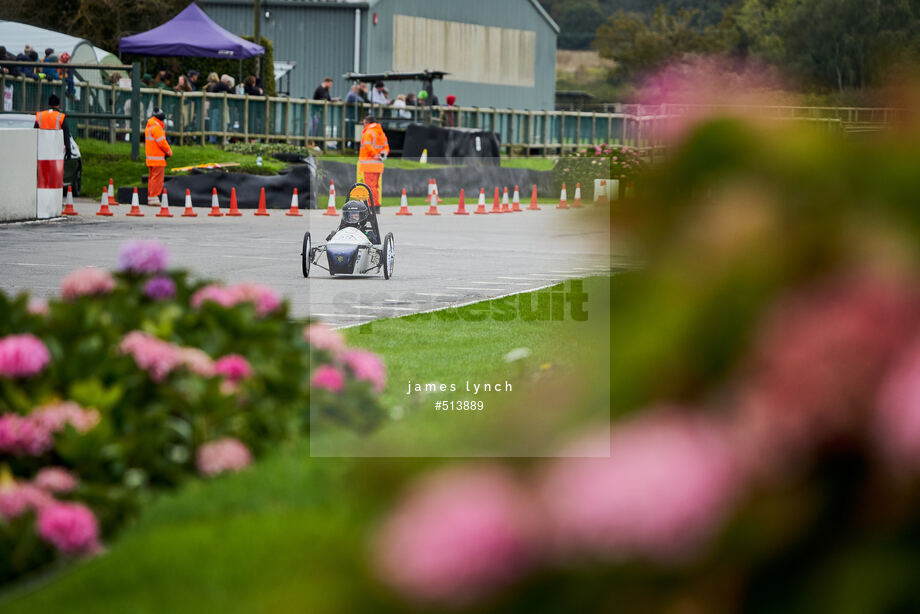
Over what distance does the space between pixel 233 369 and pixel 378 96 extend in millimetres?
36399

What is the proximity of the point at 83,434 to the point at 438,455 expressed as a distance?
2.78 m

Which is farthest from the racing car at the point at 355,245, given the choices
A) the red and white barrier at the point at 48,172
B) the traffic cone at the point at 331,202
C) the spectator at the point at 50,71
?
the spectator at the point at 50,71

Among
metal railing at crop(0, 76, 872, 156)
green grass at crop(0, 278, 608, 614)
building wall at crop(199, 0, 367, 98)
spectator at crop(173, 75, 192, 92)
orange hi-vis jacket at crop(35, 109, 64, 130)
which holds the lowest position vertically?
green grass at crop(0, 278, 608, 614)

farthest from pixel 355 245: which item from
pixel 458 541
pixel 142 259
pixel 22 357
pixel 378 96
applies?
pixel 378 96

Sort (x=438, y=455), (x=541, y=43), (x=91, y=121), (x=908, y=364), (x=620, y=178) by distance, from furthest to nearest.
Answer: (x=541, y=43)
(x=91, y=121)
(x=620, y=178)
(x=438, y=455)
(x=908, y=364)

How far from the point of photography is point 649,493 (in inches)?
40.4

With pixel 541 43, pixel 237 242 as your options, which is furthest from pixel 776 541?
pixel 541 43

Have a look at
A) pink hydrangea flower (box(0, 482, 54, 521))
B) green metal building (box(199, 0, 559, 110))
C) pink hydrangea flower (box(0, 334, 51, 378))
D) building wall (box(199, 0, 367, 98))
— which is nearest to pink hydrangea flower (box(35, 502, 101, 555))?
pink hydrangea flower (box(0, 482, 54, 521))

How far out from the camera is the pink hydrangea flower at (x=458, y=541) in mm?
1034

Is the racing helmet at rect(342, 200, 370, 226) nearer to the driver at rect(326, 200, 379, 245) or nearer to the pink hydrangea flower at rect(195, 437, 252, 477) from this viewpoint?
the driver at rect(326, 200, 379, 245)

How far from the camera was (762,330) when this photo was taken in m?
1.13

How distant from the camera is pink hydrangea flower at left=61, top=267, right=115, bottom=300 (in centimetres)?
497

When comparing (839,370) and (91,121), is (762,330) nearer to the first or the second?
(839,370)

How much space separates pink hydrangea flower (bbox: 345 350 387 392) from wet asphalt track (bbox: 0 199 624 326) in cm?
255
